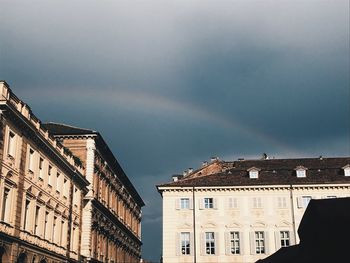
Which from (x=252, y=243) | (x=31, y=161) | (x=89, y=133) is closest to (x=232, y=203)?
(x=252, y=243)

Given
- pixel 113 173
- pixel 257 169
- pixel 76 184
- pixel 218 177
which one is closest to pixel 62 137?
pixel 76 184

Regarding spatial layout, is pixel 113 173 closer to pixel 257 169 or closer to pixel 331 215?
pixel 257 169

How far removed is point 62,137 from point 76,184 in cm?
613

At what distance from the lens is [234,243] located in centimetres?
5088

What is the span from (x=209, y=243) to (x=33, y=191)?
74.7 ft

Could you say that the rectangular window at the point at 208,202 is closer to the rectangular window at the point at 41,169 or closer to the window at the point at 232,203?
the window at the point at 232,203

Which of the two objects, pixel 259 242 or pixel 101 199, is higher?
pixel 101 199

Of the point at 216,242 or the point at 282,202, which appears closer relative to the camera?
the point at 216,242

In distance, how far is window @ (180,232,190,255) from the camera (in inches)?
1998

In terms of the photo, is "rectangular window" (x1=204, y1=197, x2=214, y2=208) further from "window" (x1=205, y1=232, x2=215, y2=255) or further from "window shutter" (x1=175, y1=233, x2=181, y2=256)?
"window shutter" (x1=175, y1=233, x2=181, y2=256)

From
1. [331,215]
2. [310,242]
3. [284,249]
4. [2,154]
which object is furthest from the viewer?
[2,154]

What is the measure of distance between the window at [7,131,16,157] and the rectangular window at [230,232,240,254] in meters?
27.6

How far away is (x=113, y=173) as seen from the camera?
61969 millimetres

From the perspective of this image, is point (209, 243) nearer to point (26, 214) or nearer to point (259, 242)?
point (259, 242)
